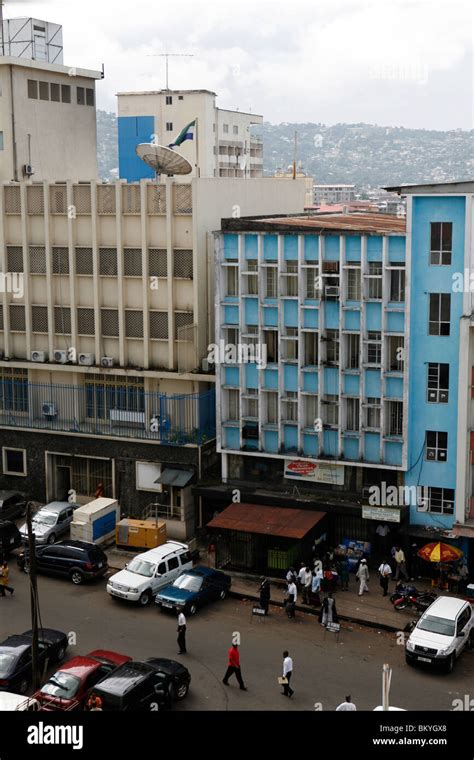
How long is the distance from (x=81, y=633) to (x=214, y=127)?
10808 cm

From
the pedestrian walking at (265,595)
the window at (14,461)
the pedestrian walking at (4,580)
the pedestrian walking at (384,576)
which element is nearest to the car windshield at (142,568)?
the pedestrian walking at (265,595)

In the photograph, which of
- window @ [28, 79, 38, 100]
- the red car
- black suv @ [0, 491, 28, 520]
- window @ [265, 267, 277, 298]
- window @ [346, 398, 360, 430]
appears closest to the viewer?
the red car

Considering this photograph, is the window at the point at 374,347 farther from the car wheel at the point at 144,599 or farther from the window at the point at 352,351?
the car wheel at the point at 144,599

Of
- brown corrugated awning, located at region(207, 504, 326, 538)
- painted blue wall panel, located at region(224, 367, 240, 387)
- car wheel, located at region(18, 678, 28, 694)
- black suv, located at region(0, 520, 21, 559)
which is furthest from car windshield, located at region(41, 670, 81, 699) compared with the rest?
painted blue wall panel, located at region(224, 367, 240, 387)

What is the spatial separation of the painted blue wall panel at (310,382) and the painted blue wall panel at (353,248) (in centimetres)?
465

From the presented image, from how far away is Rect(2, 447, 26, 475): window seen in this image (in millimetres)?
44969

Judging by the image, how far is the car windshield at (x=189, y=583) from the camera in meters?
34.4

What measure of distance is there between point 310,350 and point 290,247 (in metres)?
4.00

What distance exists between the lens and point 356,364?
123 feet

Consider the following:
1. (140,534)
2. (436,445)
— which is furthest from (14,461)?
(436,445)

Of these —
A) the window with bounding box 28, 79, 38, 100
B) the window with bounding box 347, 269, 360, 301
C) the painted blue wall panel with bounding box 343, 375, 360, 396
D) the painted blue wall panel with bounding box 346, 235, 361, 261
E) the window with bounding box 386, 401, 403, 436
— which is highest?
the window with bounding box 28, 79, 38, 100

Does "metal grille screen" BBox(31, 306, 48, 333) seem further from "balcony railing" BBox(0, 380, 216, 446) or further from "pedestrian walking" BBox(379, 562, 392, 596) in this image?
"pedestrian walking" BBox(379, 562, 392, 596)

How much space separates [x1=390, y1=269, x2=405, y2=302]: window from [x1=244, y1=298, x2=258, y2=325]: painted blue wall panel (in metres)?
5.44

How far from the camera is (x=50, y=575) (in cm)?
3753
